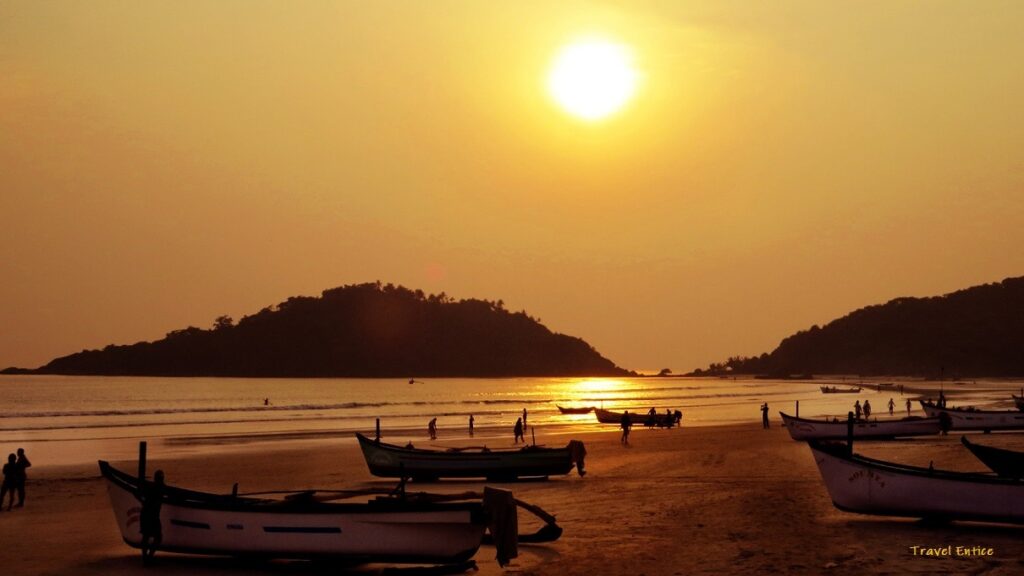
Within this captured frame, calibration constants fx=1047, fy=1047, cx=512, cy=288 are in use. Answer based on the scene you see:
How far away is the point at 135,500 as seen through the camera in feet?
64.5

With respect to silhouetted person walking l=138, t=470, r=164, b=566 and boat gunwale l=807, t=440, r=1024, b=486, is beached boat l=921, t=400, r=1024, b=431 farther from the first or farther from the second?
silhouetted person walking l=138, t=470, r=164, b=566

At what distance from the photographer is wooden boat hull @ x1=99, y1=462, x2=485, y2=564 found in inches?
712

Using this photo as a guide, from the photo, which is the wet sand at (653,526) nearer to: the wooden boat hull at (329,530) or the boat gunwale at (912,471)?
the wooden boat hull at (329,530)

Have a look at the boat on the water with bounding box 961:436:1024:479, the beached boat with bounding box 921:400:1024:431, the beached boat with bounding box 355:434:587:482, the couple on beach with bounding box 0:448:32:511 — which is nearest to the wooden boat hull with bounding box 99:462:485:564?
the couple on beach with bounding box 0:448:32:511

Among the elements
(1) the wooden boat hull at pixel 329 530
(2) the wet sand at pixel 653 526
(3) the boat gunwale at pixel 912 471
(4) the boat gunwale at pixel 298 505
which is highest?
(3) the boat gunwale at pixel 912 471

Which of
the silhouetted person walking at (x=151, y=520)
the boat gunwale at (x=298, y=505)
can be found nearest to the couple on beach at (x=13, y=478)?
the boat gunwale at (x=298, y=505)

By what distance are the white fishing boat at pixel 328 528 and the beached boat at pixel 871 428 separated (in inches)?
1200

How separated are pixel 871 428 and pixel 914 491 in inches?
1077

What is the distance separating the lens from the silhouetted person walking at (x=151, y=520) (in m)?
18.9

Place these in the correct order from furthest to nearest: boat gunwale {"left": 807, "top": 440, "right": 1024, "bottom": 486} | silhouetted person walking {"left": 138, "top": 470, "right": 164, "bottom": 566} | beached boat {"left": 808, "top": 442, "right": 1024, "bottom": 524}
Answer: boat gunwale {"left": 807, "top": 440, "right": 1024, "bottom": 486} < beached boat {"left": 808, "top": 442, "right": 1024, "bottom": 524} < silhouetted person walking {"left": 138, "top": 470, "right": 164, "bottom": 566}

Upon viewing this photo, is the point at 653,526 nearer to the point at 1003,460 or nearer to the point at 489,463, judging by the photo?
the point at 1003,460

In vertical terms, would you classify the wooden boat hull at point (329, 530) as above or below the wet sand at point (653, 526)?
above

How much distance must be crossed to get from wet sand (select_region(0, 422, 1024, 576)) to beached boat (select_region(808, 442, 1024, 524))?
0.35 m

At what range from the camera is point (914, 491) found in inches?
829
